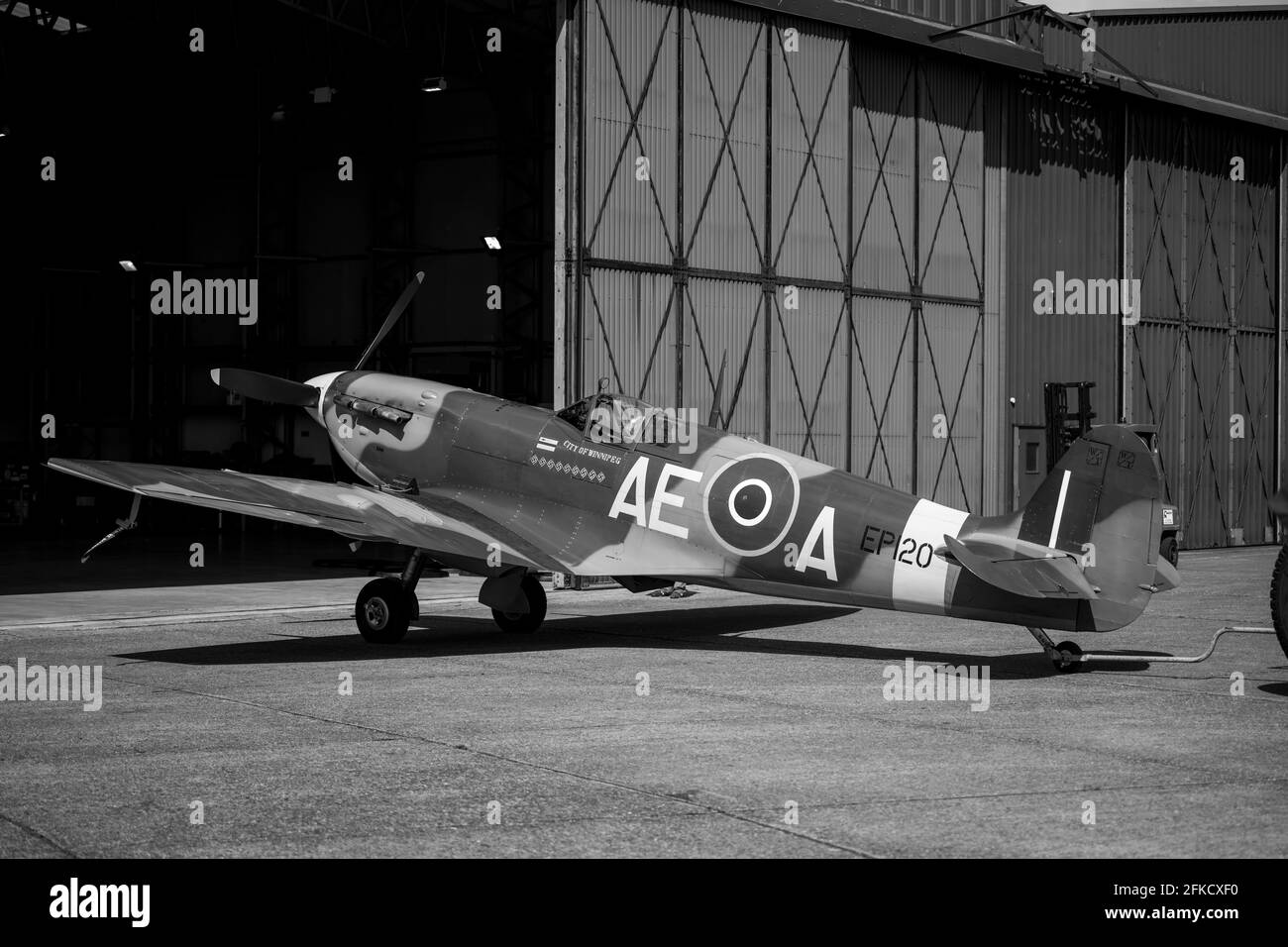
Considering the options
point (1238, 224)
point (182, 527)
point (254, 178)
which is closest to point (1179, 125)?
point (1238, 224)

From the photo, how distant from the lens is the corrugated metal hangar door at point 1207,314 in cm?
3625

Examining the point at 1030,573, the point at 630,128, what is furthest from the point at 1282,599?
the point at 630,128

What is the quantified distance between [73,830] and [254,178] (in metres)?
37.7

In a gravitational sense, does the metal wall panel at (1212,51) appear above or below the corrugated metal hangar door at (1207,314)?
above

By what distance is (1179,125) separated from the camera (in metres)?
37.3

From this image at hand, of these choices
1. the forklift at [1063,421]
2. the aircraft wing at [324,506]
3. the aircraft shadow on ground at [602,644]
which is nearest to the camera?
the aircraft wing at [324,506]

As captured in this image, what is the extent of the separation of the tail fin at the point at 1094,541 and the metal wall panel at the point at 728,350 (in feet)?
41.8

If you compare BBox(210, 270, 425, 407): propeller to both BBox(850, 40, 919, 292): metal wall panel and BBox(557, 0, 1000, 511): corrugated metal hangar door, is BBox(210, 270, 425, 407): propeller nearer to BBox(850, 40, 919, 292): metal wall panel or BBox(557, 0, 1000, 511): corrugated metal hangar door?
BBox(557, 0, 1000, 511): corrugated metal hangar door

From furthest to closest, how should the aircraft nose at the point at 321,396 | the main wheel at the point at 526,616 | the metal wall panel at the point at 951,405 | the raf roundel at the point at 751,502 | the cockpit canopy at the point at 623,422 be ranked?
the metal wall panel at the point at 951,405 → the aircraft nose at the point at 321,396 → the main wheel at the point at 526,616 → the cockpit canopy at the point at 623,422 → the raf roundel at the point at 751,502

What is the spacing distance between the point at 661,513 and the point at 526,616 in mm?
2811

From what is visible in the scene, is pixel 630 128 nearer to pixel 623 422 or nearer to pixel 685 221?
pixel 685 221

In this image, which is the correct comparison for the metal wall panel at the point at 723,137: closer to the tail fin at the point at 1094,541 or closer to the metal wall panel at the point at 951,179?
the metal wall panel at the point at 951,179

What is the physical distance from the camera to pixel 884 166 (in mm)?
28891

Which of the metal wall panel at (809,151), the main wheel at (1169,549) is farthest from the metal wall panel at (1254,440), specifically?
the metal wall panel at (809,151)
